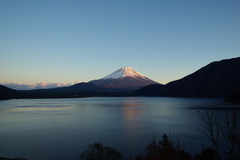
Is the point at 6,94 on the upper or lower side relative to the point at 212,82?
lower

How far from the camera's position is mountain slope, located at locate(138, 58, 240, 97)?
122375 mm

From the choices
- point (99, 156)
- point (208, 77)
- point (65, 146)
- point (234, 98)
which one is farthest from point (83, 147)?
point (208, 77)

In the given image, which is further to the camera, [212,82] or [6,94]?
[212,82]

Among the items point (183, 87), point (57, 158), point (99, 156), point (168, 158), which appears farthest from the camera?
point (183, 87)

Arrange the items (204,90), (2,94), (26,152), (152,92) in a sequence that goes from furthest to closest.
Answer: (152,92), (204,90), (2,94), (26,152)

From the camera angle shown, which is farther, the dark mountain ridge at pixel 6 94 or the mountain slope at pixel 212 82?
the mountain slope at pixel 212 82

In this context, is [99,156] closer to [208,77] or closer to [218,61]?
[208,77]

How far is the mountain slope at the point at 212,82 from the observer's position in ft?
401

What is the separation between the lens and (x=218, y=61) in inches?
5797

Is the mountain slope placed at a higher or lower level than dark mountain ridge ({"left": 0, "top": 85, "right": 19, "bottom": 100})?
higher

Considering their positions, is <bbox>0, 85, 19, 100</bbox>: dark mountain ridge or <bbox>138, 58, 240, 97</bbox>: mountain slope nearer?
<bbox>0, 85, 19, 100</bbox>: dark mountain ridge

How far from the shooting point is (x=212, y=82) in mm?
130250

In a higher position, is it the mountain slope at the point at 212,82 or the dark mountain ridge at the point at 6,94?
the mountain slope at the point at 212,82

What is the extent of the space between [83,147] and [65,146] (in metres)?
1.39
